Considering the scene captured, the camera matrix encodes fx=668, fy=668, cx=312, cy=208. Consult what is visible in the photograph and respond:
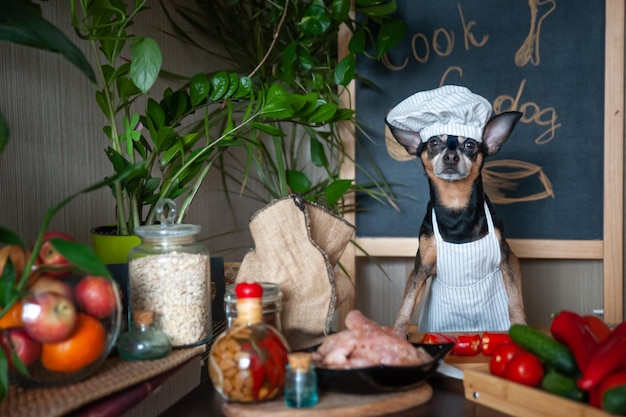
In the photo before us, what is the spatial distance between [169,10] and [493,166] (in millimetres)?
962

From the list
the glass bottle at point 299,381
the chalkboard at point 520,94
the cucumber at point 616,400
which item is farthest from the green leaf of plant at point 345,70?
the cucumber at point 616,400

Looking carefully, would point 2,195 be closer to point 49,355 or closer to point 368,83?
point 49,355

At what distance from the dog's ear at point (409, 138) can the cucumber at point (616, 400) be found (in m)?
0.69

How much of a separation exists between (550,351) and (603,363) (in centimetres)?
10

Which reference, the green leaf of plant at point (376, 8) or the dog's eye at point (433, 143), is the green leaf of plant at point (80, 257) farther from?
the green leaf of plant at point (376, 8)

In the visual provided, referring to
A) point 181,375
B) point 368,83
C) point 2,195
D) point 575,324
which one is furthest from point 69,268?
point 368,83

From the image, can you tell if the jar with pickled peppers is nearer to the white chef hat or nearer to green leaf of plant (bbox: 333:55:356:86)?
the white chef hat

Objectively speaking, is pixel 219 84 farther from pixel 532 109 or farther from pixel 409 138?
pixel 532 109

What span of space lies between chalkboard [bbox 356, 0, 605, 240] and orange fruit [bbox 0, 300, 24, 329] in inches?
45.7

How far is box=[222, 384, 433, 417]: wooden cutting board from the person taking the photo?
0.85m

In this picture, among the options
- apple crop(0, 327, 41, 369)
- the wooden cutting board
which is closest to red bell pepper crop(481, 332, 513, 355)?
the wooden cutting board

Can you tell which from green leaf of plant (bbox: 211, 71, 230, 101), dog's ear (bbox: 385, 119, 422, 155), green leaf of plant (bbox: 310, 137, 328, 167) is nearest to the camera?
green leaf of plant (bbox: 211, 71, 230, 101)

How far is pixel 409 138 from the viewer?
1.38 metres

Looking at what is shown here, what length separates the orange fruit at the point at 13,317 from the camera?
30.6 inches
